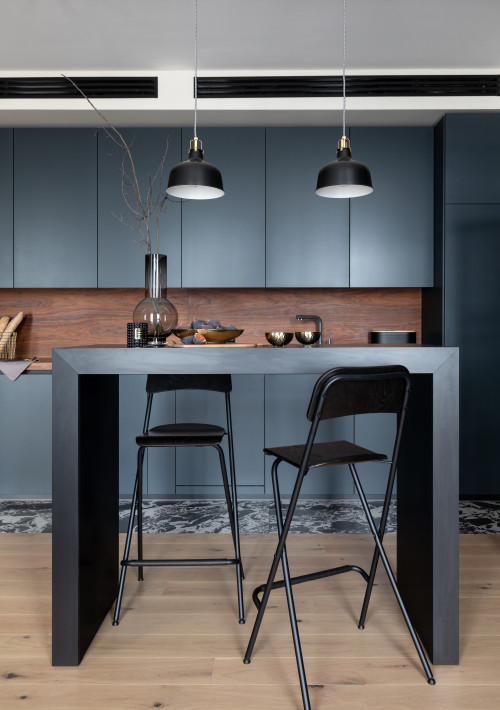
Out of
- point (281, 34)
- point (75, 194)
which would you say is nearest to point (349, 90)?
point (281, 34)

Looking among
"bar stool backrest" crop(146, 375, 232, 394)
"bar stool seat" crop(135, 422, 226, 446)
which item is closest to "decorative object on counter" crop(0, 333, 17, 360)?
"bar stool backrest" crop(146, 375, 232, 394)

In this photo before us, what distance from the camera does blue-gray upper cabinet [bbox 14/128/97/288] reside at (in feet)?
12.4

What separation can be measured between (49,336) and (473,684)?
12.1 feet

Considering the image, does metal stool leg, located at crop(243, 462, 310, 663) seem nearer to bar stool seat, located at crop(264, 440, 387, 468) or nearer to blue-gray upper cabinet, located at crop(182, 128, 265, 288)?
bar stool seat, located at crop(264, 440, 387, 468)

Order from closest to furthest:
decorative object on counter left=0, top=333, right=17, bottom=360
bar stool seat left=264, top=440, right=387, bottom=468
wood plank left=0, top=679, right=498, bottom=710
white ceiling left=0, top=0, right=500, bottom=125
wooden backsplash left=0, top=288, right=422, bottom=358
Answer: wood plank left=0, top=679, right=498, bottom=710 → bar stool seat left=264, top=440, right=387, bottom=468 → white ceiling left=0, top=0, right=500, bottom=125 → decorative object on counter left=0, top=333, right=17, bottom=360 → wooden backsplash left=0, top=288, right=422, bottom=358

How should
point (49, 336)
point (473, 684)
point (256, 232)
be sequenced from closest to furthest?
1. point (473, 684)
2. point (256, 232)
3. point (49, 336)

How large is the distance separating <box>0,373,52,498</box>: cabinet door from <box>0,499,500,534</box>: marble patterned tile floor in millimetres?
132

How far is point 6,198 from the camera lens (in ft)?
12.5

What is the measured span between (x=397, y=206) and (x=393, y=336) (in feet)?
3.11

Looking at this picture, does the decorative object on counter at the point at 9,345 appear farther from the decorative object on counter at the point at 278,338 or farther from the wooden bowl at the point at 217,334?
the decorative object on counter at the point at 278,338

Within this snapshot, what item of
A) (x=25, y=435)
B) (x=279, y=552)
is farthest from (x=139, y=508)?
(x=25, y=435)

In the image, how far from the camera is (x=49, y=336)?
166 inches

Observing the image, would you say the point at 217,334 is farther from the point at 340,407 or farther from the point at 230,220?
the point at 230,220

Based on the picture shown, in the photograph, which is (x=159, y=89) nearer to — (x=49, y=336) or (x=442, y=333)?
(x=49, y=336)
